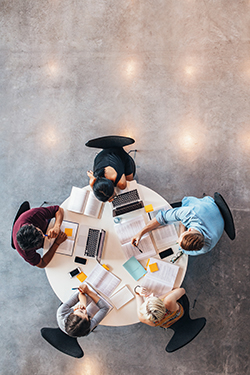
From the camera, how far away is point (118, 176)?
2.40 meters

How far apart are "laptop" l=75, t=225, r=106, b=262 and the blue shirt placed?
2.10 feet

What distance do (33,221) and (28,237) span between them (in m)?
0.24

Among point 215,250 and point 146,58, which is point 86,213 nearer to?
point 215,250

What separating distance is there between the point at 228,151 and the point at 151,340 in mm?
2709

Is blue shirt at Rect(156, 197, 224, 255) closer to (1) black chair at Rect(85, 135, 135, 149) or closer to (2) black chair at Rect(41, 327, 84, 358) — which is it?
(1) black chair at Rect(85, 135, 135, 149)

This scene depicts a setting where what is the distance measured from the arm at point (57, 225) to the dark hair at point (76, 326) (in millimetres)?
762

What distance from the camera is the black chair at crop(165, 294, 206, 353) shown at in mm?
2291

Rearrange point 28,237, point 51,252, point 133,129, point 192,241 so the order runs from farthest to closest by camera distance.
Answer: point 133,129, point 51,252, point 28,237, point 192,241

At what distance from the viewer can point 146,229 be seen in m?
2.40

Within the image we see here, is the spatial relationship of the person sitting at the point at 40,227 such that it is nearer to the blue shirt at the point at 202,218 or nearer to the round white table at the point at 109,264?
the round white table at the point at 109,264

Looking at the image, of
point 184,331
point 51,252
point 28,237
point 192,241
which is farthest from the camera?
point 51,252

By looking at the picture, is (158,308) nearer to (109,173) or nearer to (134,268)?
(134,268)

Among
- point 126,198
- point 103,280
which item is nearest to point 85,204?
point 126,198

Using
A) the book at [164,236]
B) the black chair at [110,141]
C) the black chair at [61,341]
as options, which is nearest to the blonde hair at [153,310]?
the book at [164,236]
